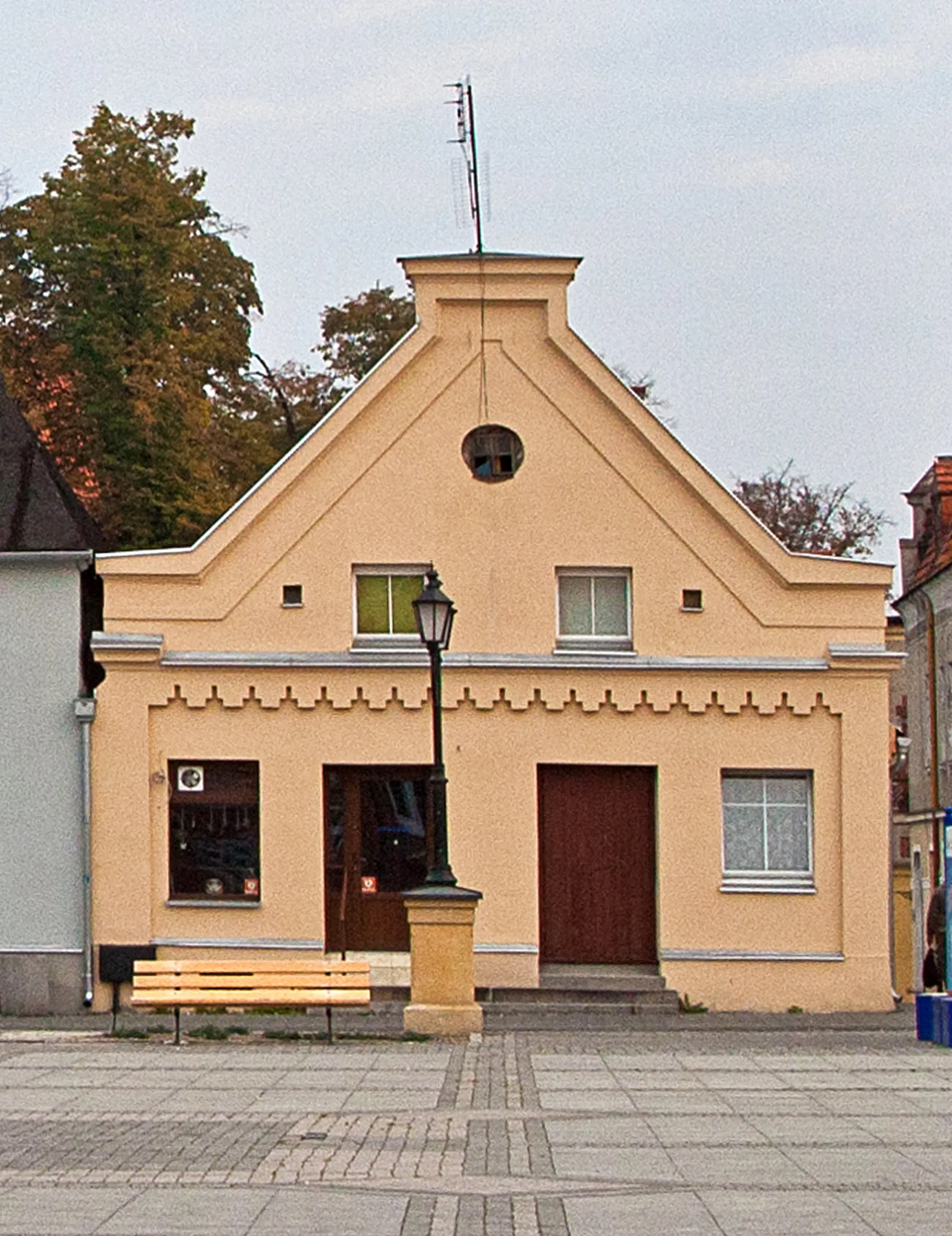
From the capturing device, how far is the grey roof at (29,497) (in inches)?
1126

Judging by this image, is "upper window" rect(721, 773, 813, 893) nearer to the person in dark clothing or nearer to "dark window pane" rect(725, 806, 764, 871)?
"dark window pane" rect(725, 806, 764, 871)

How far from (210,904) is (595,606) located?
6.05 m

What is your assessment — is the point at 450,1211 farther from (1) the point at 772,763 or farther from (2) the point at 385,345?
(2) the point at 385,345

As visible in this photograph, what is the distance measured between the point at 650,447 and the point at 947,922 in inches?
301

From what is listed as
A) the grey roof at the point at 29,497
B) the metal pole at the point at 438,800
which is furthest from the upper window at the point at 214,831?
the metal pole at the point at 438,800

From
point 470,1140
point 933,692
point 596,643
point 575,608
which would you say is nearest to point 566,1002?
point 596,643

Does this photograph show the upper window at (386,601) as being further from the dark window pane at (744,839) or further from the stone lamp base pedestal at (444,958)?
the stone lamp base pedestal at (444,958)

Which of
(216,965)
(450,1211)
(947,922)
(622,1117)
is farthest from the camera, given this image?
(947,922)

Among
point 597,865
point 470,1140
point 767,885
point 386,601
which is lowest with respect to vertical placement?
point 470,1140

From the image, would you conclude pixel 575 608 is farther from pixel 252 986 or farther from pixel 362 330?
pixel 362 330

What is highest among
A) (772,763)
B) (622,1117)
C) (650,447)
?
(650,447)

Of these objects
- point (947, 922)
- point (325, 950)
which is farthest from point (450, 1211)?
point (325, 950)

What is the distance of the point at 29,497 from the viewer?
29.0 meters

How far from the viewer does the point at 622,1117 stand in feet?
51.6
